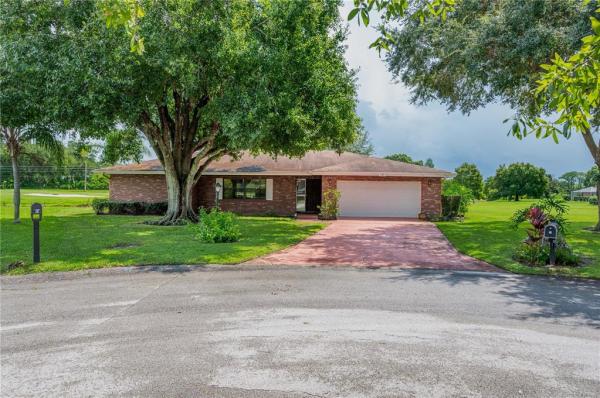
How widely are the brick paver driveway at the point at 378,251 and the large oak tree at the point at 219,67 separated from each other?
3.72m

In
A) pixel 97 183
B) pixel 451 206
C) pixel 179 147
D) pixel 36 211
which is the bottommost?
pixel 451 206

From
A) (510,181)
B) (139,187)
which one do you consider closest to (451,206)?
(139,187)

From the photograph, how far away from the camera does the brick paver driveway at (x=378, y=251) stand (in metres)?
9.16

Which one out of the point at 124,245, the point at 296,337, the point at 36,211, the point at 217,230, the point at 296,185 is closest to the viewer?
the point at 296,337

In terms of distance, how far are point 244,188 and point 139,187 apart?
6112mm

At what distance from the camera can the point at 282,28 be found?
12.7 metres

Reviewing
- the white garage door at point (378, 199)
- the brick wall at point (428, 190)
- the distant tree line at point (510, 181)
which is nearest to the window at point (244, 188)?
the brick wall at point (428, 190)

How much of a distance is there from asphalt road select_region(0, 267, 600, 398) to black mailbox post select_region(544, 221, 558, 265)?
1.25 metres

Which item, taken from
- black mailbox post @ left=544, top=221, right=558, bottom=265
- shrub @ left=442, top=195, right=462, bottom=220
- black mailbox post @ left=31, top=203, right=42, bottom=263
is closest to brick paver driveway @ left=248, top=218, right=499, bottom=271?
black mailbox post @ left=544, top=221, right=558, bottom=265

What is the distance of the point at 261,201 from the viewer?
73.9 ft

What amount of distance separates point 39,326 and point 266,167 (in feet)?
57.8

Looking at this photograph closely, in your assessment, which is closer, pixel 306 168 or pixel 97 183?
pixel 306 168

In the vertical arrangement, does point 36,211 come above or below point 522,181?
below

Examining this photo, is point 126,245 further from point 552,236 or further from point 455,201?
point 455,201
